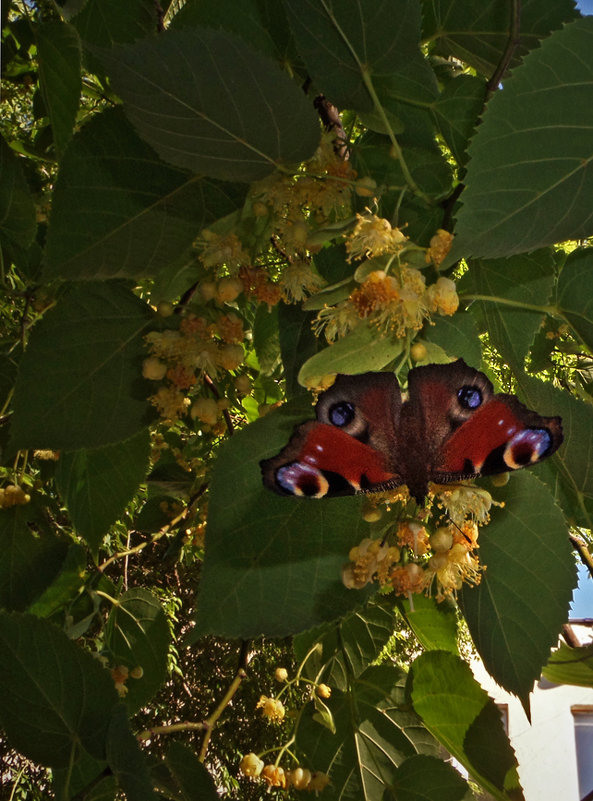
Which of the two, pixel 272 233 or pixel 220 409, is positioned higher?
pixel 272 233

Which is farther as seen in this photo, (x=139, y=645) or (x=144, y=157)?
(x=139, y=645)

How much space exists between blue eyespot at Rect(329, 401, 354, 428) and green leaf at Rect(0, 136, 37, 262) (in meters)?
0.43

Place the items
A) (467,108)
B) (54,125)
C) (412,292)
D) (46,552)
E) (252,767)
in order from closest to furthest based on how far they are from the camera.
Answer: (412,292) < (467,108) < (54,125) < (46,552) < (252,767)

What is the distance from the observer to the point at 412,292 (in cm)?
48

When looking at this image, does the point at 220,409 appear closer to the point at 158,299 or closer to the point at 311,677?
the point at 158,299

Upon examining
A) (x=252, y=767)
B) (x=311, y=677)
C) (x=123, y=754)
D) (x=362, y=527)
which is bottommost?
(x=252, y=767)

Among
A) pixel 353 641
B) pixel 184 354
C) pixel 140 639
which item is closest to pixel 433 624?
pixel 353 641

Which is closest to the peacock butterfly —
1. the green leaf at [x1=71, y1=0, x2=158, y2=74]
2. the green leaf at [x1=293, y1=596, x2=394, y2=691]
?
the green leaf at [x1=71, y1=0, x2=158, y2=74]

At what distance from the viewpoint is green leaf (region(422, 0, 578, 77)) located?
56cm

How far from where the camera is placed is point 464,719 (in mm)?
748

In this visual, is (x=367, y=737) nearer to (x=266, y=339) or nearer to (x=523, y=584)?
(x=523, y=584)

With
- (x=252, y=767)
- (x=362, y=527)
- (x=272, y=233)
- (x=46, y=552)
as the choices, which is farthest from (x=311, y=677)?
(x=272, y=233)

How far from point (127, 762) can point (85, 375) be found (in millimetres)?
275

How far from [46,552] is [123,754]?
0.34 metres
